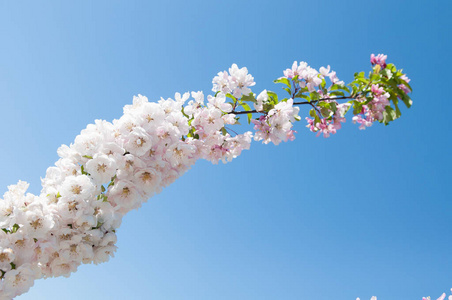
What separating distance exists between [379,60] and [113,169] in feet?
8.60

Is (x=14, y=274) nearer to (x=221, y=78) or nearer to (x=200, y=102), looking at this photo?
(x=200, y=102)

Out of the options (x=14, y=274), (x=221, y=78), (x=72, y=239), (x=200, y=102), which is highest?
A: (x=221, y=78)

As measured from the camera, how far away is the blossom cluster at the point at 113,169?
236cm

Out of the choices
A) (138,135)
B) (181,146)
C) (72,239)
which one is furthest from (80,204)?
(181,146)

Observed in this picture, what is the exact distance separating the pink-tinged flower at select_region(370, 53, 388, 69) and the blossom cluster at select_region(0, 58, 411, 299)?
12cm

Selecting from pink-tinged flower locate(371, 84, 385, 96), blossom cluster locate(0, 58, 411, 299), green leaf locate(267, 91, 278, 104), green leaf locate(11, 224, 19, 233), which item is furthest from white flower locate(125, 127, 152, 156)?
pink-tinged flower locate(371, 84, 385, 96)

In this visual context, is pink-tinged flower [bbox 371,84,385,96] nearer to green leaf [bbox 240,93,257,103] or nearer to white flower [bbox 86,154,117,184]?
green leaf [bbox 240,93,257,103]

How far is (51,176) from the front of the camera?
2.67 meters

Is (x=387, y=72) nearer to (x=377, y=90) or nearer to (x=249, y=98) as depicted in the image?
(x=377, y=90)

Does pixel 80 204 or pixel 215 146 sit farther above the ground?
pixel 215 146

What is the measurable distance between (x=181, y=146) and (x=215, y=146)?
0.67m

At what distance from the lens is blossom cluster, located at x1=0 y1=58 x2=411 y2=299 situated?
7.73 ft

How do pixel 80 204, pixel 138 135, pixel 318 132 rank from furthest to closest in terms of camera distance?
pixel 318 132 → pixel 138 135 → pixel 80 204

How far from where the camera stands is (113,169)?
250 cm
